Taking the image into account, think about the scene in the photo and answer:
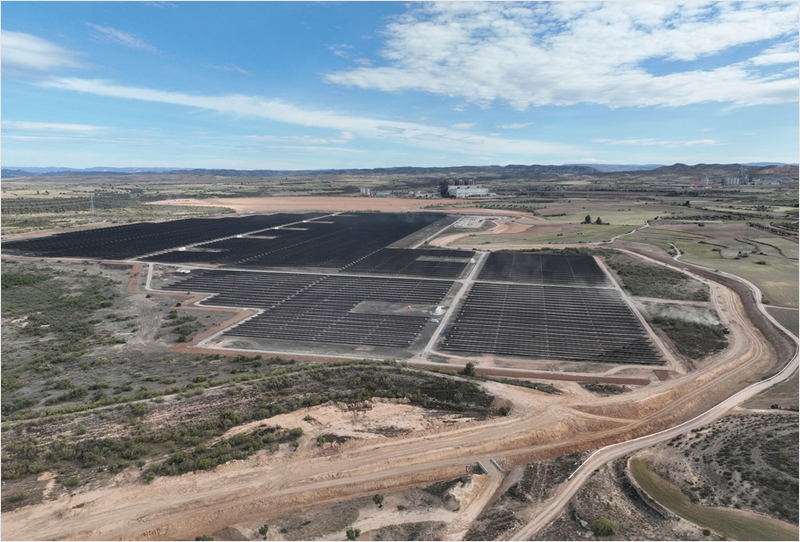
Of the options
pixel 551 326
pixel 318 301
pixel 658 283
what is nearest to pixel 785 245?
pixel 658 283

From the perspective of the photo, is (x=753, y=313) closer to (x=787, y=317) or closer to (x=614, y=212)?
(x=787, y=317)

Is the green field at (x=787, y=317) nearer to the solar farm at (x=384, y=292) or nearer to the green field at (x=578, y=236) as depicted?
the solar farm at (x=384, y=292)

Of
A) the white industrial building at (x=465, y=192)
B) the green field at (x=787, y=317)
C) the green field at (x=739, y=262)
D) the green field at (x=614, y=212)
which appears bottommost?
the green field at (x=787, y=317)

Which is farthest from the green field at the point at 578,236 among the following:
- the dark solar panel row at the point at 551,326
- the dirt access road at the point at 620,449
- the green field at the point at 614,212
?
the dirt access road at the point at 620,449

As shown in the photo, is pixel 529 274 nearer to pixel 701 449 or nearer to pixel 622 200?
pixel 701 449

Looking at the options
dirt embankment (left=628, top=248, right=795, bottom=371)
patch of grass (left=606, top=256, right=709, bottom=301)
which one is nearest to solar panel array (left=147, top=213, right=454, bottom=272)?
patch of grass (left=606, top=256, right=709, bottom=301)

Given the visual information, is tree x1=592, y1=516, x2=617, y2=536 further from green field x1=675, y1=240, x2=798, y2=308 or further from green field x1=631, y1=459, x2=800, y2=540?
green field x1=675, y1=240, x2=798, y2=308

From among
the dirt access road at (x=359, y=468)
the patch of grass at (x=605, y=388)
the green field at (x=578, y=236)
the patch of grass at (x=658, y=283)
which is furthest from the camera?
the green field at (x=578, y=236)
